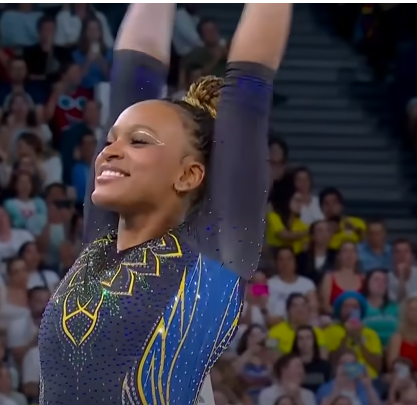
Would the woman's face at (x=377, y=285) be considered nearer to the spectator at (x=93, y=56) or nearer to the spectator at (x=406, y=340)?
the spectator at (x=406, y=340)

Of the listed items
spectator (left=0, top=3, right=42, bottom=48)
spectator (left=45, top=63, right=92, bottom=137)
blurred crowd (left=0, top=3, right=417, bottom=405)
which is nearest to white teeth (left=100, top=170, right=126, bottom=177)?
blurred crowd (left=0, top=3, right=417, bottom=405)

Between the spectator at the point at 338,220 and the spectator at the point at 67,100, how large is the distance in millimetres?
1206

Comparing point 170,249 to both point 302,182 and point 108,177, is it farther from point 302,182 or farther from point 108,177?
point 302,182

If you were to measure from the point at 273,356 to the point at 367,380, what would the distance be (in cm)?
40

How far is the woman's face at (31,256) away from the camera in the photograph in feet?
12.4

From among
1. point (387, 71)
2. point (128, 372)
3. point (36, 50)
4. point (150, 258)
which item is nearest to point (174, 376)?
point (128, 372)

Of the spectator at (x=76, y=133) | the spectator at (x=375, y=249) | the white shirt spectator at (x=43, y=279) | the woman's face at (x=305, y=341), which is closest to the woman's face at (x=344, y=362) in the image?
the woman's face at (x=305, y=341)

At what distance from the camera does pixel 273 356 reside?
3.74m

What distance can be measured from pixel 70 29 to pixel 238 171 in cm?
341

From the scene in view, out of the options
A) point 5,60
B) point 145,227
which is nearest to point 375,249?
point 5,60

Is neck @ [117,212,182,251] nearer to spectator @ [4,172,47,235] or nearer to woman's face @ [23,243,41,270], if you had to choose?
woman's face @ [23,243,41,270]

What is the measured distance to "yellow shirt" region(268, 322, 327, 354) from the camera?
380 centimetres

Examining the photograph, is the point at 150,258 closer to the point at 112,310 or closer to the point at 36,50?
the point at 112,310

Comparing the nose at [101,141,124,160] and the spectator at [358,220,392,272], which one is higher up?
the nose at [101,141,124,160]
